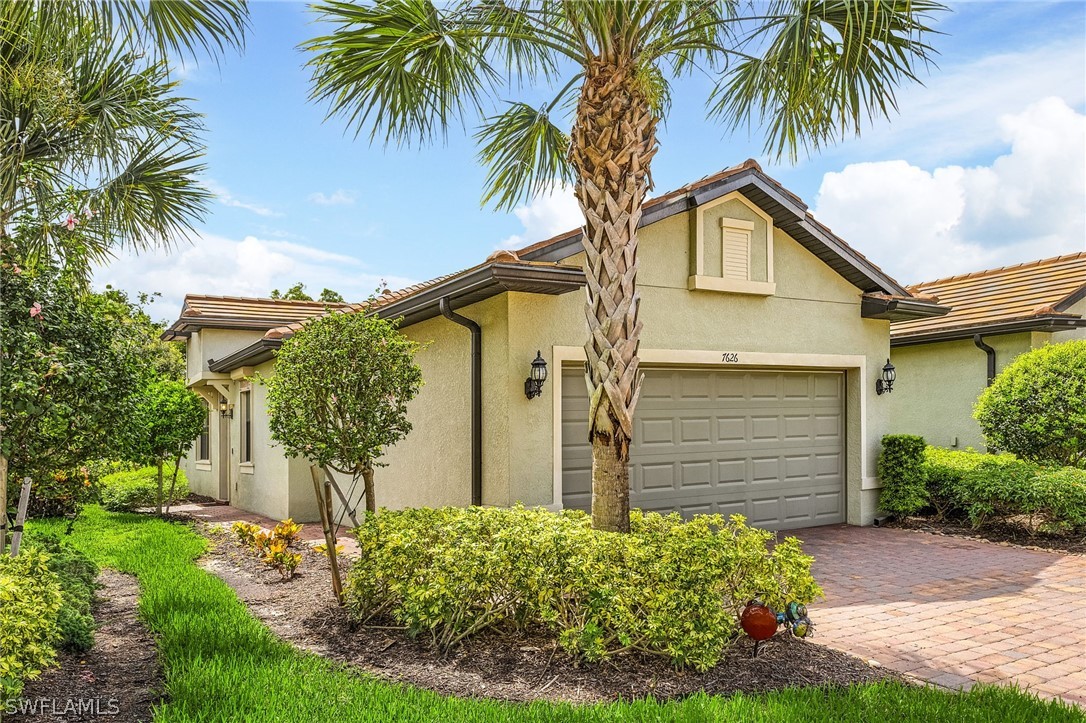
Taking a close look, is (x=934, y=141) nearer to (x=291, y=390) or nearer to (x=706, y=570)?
(x=706, y=570)

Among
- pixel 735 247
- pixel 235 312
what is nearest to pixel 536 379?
pixel 735 247

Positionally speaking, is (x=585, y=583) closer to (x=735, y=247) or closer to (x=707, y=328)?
(x=707, y=328)

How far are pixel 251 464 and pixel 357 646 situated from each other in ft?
33.6

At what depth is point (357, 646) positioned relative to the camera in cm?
549

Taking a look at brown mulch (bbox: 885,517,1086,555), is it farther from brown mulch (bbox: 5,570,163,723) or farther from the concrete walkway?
brown mulch (bbox: 5,570,163,723)

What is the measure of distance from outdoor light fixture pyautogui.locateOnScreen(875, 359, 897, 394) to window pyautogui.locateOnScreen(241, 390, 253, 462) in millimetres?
11406

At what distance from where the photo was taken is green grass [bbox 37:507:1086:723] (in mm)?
3986

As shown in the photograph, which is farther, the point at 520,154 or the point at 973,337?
the point at 973,337

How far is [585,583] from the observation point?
5094 mm

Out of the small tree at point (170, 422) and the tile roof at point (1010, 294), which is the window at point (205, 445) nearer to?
the small tree at point (170, 422)

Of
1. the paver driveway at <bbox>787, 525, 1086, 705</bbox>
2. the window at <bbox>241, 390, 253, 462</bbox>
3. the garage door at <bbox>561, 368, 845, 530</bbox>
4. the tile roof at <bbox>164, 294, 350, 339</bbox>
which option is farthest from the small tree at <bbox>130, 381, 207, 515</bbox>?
the paver driveway at <bbox>787, 525, 1086, 705</bbox>

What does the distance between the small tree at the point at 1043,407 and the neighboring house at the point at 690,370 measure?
1.61 m

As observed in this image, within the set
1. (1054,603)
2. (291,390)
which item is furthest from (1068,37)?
(291,390)

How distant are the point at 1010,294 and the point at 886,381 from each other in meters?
5.28
